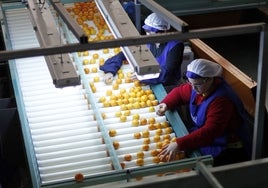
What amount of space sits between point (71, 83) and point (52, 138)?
1.27 m

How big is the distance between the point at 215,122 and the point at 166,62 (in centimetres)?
108

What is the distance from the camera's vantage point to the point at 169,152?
375cm

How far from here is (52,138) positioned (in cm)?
410

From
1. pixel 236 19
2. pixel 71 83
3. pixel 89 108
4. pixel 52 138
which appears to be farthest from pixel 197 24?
pixel 71 83

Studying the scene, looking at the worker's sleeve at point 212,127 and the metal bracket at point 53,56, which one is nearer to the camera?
the metal bracket at point 53,56

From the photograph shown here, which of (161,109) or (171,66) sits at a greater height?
(171,66)

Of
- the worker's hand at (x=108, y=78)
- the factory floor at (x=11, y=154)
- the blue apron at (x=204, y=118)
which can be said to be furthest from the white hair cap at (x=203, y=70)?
the factory floor at (x=11, y=154)

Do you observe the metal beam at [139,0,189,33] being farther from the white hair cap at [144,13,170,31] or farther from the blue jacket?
the blue jacket

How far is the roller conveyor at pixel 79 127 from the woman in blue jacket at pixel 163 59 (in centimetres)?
10

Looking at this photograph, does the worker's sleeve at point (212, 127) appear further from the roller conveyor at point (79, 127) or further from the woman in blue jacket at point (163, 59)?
the woman in blue jacket at point (163, 59)

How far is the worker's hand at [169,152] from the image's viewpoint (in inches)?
146

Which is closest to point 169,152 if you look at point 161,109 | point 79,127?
point 161,109

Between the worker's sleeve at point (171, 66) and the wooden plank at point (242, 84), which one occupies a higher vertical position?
the worker's sleeve at point (171, 66)

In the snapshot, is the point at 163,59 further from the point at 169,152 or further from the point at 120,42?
the point at 120,42
